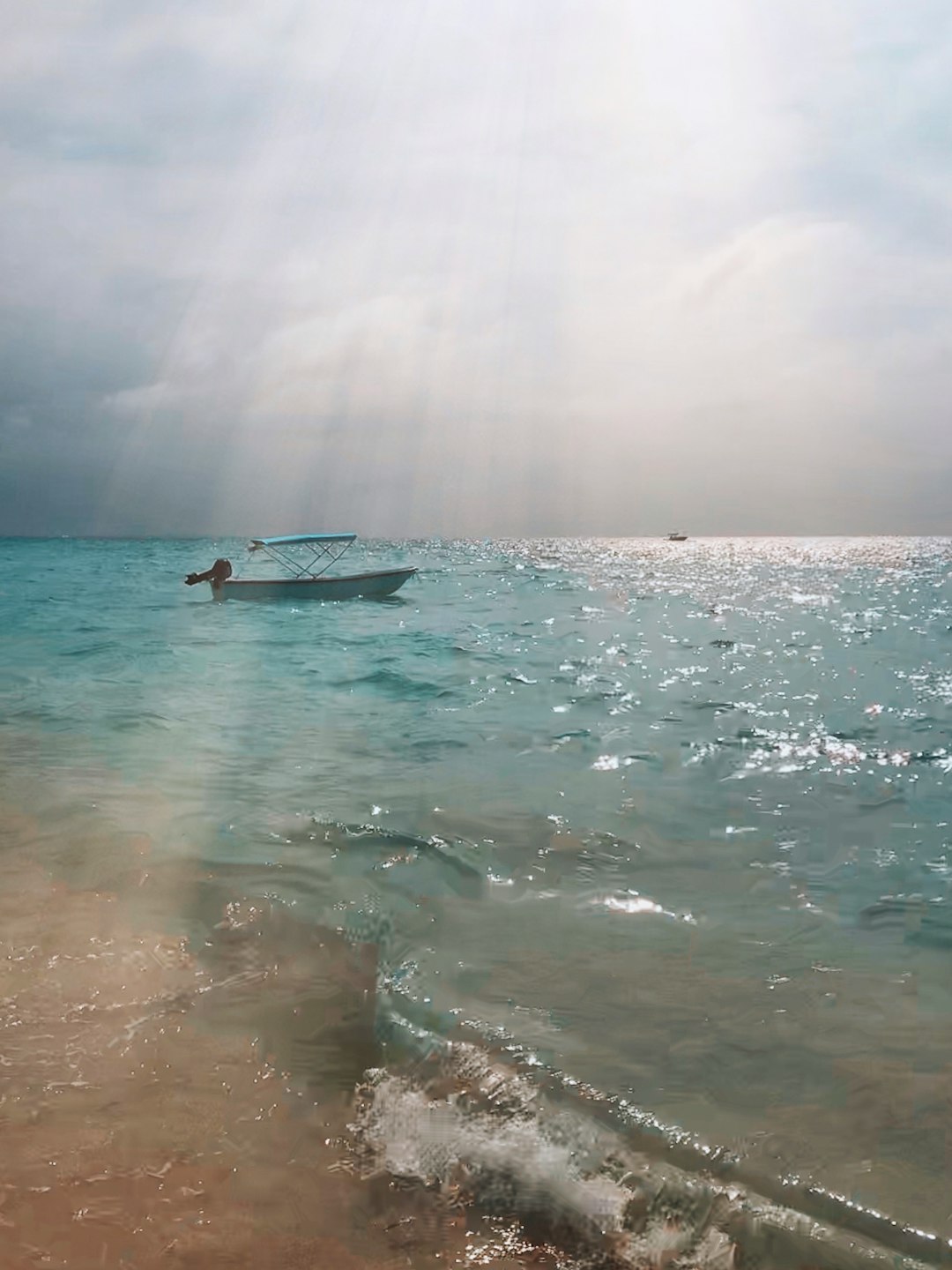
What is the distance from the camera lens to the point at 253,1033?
5.09m

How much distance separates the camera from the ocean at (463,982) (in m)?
3.82

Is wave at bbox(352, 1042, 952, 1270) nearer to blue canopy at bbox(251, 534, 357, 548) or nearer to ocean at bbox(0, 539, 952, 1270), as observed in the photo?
ocean at bbox(0, 539, 952, 1270)

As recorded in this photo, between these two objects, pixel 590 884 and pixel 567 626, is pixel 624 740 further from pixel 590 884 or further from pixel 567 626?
pixel 567 626

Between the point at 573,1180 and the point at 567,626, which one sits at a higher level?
the point at 567,626

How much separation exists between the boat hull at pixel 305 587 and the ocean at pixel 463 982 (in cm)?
2744

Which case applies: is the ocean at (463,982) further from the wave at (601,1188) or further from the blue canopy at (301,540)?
the blue canopy at (301,540)

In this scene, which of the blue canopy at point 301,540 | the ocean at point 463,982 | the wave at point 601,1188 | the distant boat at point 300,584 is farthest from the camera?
the distant boat at point 300,584

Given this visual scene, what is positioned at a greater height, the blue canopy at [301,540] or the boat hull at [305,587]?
the blue canopy at [301,540]

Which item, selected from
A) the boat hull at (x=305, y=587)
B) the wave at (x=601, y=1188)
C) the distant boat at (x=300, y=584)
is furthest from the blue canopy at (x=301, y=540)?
the wave at (x=601, y=1188)

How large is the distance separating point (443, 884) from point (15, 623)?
3193cm

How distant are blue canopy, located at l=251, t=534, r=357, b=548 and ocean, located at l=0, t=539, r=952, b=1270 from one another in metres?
21.9

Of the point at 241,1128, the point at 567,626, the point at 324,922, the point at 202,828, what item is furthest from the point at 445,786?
the point at 567,626

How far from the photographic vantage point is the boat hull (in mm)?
43250

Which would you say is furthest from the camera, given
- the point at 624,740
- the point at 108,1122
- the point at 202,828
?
the point at 624,740
